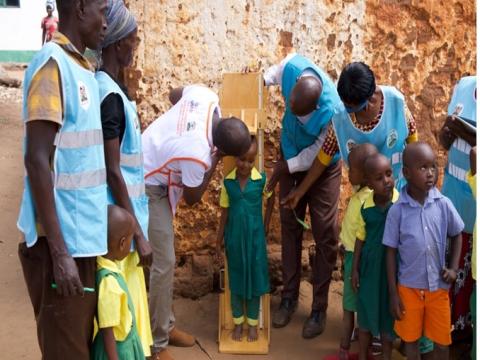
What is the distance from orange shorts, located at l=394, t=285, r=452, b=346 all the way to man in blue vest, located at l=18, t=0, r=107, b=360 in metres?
1.56

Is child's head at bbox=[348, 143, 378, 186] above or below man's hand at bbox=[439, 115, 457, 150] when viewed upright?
below

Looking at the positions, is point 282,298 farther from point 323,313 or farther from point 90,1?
point 90,1

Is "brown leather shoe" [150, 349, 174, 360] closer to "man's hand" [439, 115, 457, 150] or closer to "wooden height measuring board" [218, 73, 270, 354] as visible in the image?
"wooden height measuring board" [218, 73, 270, 354]

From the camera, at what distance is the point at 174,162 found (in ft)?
10.7

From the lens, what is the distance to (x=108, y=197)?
255 cm

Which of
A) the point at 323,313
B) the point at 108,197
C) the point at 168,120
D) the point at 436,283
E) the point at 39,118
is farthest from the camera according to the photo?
the point at 323,313

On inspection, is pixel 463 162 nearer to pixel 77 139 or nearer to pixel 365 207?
pixel 365 207

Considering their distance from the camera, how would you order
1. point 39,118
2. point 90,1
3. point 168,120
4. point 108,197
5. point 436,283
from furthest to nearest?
point 168,120 < point 436,283 < point 108,197 < point 90,1 < point 39,118

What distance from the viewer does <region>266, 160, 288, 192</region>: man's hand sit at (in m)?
4.04

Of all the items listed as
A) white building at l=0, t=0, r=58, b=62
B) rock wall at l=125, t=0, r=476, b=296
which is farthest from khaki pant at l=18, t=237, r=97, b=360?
white building at l=0, t=0, r=58, b=62

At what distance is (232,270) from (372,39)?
6.19 ft

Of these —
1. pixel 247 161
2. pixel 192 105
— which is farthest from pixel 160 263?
pixel 192 105

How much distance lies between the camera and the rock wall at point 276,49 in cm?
425

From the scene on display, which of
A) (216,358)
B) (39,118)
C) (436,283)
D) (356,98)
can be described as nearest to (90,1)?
(39,118)
